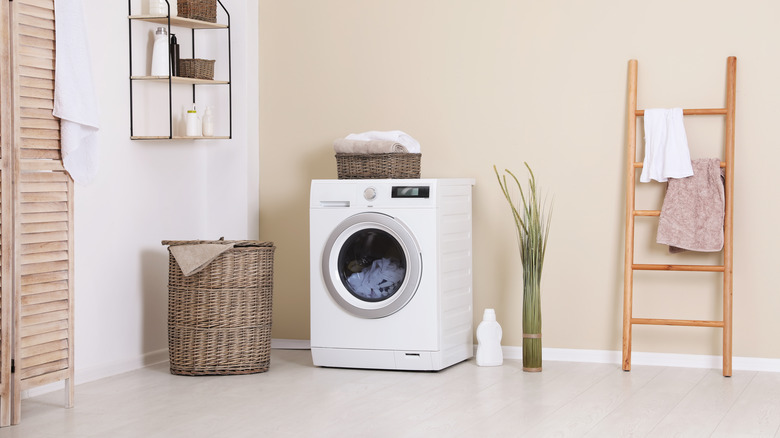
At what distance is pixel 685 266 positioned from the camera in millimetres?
3844

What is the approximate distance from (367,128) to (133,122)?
1.08m

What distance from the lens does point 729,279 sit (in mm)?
3766

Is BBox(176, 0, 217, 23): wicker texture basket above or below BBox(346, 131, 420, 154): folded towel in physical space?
above

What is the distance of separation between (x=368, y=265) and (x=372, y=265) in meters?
0.02

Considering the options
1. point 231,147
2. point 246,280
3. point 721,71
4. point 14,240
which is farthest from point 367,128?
point 14,240

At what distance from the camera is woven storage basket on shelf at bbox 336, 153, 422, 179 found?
3943 mm

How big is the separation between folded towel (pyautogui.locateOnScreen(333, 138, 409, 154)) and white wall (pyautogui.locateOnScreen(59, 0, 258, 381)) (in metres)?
0.77

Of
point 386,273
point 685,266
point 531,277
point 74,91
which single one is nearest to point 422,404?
point 386,273

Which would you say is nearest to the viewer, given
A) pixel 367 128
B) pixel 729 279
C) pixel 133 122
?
pixel 729 279

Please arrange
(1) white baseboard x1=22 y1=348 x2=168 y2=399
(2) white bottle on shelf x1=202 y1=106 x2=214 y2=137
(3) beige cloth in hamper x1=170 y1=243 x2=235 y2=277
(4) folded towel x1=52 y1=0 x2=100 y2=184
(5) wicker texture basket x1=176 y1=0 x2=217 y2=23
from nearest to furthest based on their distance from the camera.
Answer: (4) folded towel x1=52 y1=0 x2=100 y2=184, (1) white baseboard x1=22 y1=348 x2=168 y2=399, (3) beige cloth in hamper x1=170 y1=243 x2=235 y2=277, (5) wicker texture basket x1=176 y1=0 x2=217 y2=23, (2) white bottle on shelf x1=202 y1=106 x2=214 y2=137

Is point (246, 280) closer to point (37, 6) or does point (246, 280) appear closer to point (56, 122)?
point (56, 122)

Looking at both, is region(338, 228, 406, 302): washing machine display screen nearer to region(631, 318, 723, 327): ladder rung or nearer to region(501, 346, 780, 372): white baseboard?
region(501, 346, 780, 372): white baseboard

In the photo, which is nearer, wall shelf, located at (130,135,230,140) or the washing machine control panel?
the washing machine control panel

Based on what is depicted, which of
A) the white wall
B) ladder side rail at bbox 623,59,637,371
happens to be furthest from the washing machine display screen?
ladder side rail at bbox 623,59,637,371
